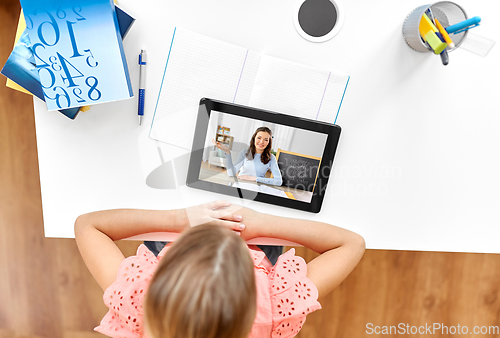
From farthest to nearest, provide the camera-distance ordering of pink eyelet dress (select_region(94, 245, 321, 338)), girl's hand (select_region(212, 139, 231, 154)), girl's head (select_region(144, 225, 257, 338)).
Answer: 1. girl's hand (select_region(212, 139, 231, 154))
2. pink eyelet dress (select_region(94, 245, 321, 338))
3. girl's head (select_region(144, 225, 257, 338))

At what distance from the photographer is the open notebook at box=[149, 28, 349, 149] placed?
622mm

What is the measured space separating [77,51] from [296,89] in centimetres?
40

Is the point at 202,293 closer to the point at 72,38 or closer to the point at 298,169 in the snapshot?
the point at 298,169

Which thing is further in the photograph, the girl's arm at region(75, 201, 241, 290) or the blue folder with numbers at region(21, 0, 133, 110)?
the girl's arm at region(75, 201, 241, 290)

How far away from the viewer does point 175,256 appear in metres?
0.38

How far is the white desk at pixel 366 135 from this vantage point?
2.03ft

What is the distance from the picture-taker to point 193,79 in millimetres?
628

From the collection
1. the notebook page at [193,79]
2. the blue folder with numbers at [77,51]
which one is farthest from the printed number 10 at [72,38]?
the notebook page at [193,79]

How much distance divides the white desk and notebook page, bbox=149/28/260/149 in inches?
0.7

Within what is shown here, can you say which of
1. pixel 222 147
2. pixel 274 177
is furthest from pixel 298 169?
pixel 222 147

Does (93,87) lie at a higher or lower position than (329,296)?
higher

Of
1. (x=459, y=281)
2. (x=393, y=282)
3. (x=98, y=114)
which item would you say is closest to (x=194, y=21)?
(x=98, y=114)

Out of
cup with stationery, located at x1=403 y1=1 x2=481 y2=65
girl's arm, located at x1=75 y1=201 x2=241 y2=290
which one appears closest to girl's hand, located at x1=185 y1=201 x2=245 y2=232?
girl's arm, located at x1=75 y1=201 x2=241 y2=290

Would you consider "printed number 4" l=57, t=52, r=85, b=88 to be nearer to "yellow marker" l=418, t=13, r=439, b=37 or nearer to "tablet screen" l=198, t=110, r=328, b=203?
"tablet screen" l=198, t=110, r=328, b=203
